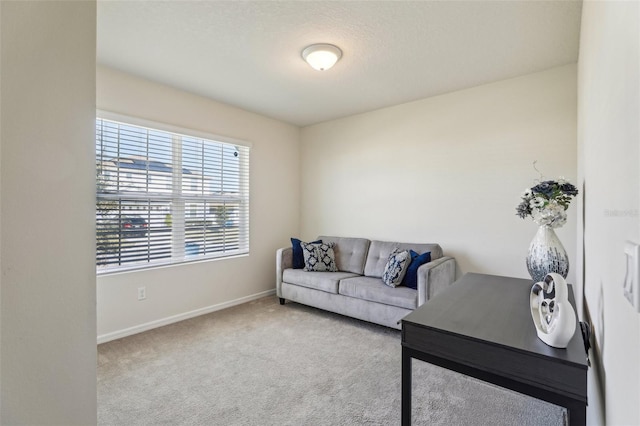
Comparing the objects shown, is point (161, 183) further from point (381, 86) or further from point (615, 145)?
point (615, 145)

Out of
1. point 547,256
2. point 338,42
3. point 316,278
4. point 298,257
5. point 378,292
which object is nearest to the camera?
point 547,256

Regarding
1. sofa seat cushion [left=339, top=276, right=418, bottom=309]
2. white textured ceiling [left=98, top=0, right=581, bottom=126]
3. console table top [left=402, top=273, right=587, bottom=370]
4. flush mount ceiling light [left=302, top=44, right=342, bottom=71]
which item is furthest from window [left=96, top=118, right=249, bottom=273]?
console table top [left=402, top=273, right=587, bottom=370]

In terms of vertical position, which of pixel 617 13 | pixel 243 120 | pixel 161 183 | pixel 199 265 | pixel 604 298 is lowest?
pixel 199 265

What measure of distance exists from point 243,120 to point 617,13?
3.75 m

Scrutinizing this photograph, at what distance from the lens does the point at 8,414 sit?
687mm

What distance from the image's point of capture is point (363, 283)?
10.7ft

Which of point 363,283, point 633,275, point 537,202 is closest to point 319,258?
point 363,283

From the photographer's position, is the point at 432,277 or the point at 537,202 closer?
the point at 537,202

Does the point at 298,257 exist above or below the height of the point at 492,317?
below

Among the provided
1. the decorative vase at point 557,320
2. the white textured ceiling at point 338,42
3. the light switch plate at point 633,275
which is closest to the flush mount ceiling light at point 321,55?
the white textured ceiling at point 338,42

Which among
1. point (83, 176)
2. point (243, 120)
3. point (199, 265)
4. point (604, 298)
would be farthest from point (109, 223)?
point (604, 298)

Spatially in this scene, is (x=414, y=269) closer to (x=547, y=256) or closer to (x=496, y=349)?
(x=547, y=256)

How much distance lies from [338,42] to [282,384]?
2.58m

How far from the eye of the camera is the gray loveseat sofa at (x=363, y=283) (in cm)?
289
